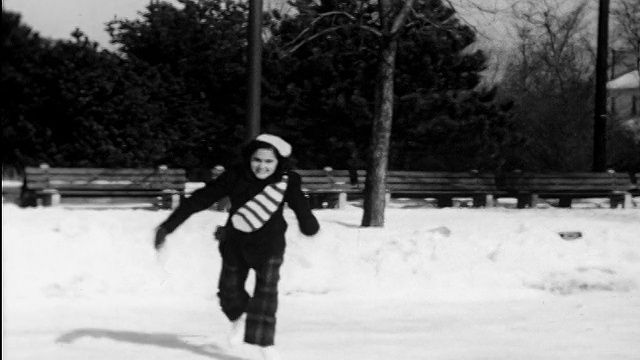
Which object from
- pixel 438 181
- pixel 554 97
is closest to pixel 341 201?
pixel 438 181

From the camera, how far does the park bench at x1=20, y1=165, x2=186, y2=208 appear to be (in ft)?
62.0

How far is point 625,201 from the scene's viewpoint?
78.6 feet

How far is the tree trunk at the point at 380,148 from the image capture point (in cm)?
1525

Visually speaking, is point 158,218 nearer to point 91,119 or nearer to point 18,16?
point 18,16

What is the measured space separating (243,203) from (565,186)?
57.3ft

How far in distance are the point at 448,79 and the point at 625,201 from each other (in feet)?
22.0

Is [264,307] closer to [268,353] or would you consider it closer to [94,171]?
[268,353]

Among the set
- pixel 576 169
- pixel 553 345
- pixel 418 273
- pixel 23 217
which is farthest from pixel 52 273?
pixel 576 169

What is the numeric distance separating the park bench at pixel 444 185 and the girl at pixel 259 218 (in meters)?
14.8

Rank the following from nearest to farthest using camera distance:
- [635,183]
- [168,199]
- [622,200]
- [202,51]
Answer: [168,199]
[622,200]
[635,183]
[202,51]

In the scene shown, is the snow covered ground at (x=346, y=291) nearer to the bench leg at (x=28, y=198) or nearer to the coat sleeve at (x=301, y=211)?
the coat sleeve at (x=301, y=211)

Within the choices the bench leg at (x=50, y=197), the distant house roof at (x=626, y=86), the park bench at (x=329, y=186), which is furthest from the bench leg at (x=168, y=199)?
the distant house roof at (x=626, y=86)

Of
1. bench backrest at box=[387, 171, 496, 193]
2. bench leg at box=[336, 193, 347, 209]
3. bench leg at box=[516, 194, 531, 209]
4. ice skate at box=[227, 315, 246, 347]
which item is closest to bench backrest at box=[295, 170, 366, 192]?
bench leg at box=[336, 193, 347, 209]

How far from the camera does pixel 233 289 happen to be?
736cm
